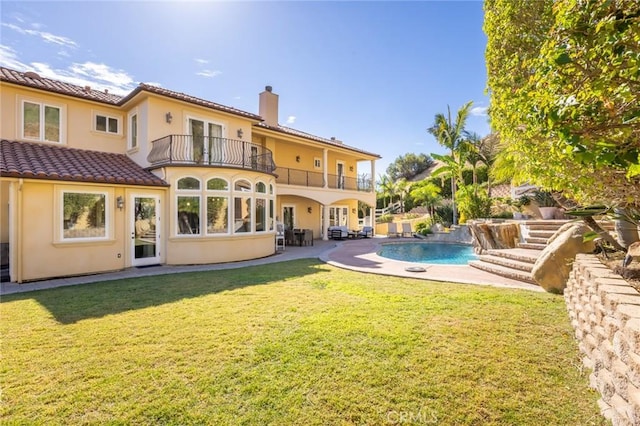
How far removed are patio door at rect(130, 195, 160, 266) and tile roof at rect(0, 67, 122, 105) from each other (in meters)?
5.73

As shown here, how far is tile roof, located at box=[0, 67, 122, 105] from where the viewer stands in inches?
499

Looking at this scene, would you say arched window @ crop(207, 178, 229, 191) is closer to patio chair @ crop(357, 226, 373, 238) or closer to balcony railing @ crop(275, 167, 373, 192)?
balcony railing @ crop(275, 167, 373, 192)

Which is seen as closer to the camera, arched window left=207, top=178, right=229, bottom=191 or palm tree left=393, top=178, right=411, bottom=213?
arched window left=207, top=178, right=229, bottom=191

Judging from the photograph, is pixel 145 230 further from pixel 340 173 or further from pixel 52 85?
pixel 340 173

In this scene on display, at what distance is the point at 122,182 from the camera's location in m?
11.9

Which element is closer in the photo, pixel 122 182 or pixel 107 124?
pixel 122 182

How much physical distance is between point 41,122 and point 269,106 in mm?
13164

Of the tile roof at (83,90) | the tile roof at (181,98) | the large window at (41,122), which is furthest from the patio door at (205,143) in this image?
the large window at (41,122)

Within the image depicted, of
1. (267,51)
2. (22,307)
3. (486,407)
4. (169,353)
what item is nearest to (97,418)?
(169,353)

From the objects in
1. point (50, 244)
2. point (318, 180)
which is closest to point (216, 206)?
point (50, 244)

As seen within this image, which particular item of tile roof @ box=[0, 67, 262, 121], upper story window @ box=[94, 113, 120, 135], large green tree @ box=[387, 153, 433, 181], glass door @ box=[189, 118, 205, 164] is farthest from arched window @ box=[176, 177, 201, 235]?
large green tree @ box=[387, 153, 433, 181]

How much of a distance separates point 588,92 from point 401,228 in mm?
26965

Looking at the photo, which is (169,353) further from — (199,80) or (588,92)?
(199,80)

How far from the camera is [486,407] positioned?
3355 millimetres
